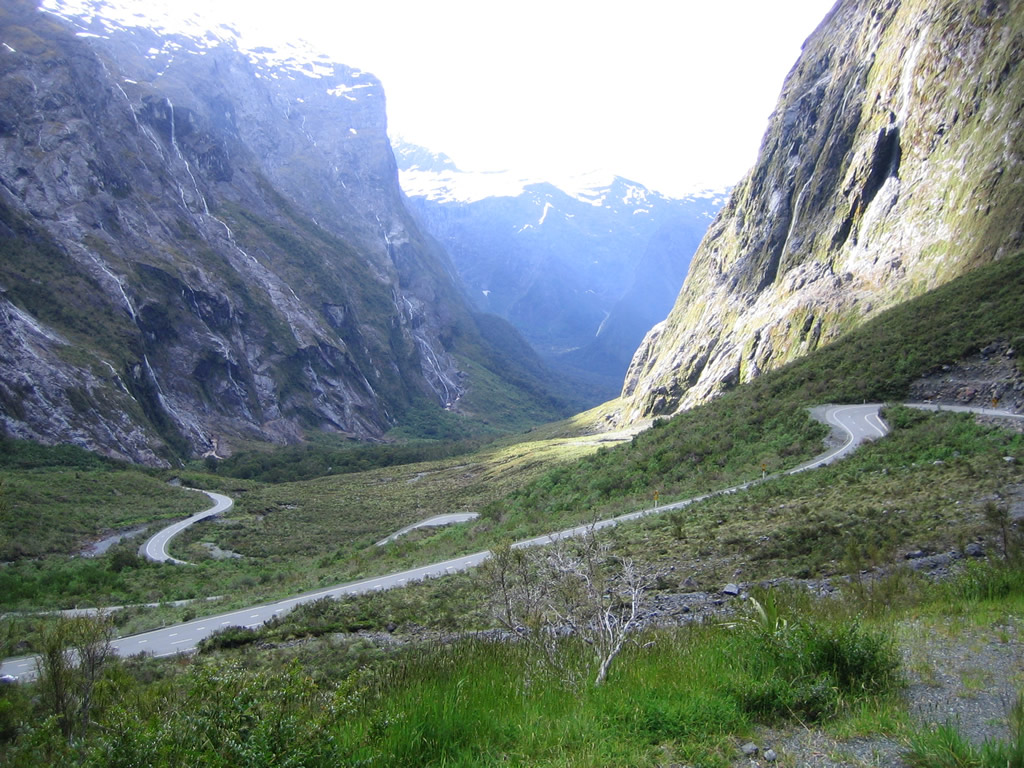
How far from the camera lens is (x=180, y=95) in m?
143

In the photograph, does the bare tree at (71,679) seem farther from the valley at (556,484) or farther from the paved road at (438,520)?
the paved road at (438,520)

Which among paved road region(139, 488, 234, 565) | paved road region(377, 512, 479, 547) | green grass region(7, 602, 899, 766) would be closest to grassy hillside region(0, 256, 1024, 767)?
green grass region(7, 602, 899, 766)

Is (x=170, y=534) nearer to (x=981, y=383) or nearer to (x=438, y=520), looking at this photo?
(x=438, y=520)

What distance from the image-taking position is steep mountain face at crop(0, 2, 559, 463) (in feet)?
228

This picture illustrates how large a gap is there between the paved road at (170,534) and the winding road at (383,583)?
1755 cm

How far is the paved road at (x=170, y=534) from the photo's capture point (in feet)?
103

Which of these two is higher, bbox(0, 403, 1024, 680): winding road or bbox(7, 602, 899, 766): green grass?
bbox(7, 602, 899, 766): green grass

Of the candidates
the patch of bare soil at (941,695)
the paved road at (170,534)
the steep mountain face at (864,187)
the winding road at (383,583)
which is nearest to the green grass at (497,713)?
the patch of bare soil at (941,695)

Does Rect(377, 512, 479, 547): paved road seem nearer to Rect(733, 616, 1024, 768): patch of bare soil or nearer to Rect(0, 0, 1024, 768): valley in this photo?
Rect(0, 0, 1024, 768): valley

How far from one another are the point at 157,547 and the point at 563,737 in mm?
37653

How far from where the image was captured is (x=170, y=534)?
38.1 metres

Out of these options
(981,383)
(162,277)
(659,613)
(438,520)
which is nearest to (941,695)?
(659,613)

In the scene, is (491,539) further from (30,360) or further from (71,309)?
(71,309)

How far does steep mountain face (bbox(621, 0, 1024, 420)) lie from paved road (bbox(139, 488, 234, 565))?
50297 millimetres
